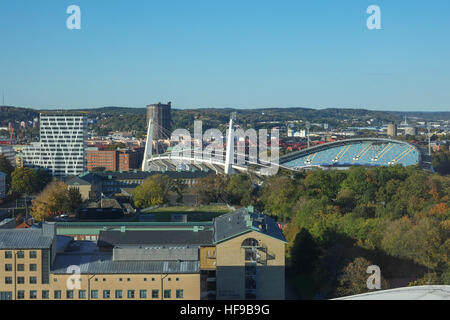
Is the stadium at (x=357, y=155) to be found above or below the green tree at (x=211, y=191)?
above

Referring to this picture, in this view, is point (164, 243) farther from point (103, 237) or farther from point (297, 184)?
point (297, 184)

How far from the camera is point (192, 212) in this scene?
87.3 feet

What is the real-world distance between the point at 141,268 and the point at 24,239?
2.26 meters

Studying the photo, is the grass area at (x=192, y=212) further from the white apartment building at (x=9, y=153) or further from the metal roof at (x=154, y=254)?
the white apartment building at (x=9, y=153)

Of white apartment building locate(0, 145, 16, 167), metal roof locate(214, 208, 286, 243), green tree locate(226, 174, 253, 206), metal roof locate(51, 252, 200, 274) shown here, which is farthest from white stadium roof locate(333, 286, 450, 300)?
white apartment building locate(0, 145, 16, 167)

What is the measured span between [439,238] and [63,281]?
30.0 ft

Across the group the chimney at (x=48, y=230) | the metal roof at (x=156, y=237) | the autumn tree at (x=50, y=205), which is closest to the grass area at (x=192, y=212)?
the autumn tree at (x=50, y=205)

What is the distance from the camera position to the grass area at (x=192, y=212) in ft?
81.6

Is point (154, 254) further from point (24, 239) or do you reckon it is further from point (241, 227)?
point (241, 227)

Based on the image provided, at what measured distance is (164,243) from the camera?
47.8ft

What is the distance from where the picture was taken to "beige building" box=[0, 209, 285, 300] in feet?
35.2

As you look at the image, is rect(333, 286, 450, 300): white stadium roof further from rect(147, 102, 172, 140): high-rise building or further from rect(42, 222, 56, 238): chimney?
rect(147, 102, 172, 140): high-rise building

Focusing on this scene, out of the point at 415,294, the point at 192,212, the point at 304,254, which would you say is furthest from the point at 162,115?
the point at 415,294

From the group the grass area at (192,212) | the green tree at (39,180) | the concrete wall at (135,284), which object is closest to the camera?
the concrete wall at (135,284)
